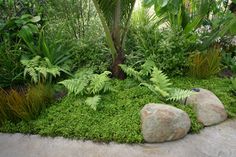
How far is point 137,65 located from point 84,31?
1.07 metres

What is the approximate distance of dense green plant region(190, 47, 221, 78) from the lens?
12.6ft

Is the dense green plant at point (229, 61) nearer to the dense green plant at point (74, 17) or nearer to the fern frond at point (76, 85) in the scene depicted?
the dense green plant at point (74, 17)

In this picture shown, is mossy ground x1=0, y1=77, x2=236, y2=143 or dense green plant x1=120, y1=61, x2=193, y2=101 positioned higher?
dense green plant x1=120, y1=61, x2=193, y2=101

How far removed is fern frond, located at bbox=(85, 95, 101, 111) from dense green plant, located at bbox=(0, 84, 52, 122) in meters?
0.57

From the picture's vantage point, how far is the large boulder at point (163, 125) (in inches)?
114

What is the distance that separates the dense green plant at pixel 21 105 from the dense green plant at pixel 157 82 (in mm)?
1209

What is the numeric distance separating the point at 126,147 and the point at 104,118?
49cm

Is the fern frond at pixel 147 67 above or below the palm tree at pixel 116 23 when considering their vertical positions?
below

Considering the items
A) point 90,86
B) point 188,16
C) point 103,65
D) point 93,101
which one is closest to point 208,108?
point 93,101

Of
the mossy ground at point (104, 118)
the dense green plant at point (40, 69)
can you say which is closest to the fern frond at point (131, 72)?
the mossy ground at point (104, 118)

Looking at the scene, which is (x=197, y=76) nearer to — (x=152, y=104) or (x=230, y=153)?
(x=152, y=104)

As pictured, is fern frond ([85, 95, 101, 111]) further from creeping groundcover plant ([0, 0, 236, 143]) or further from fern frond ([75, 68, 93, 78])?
fern frond ([75, 68, 93, 78])

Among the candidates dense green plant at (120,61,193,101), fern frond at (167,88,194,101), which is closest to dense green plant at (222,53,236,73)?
dense green plant at (120,61,193,101)

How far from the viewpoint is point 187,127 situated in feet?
9.86
